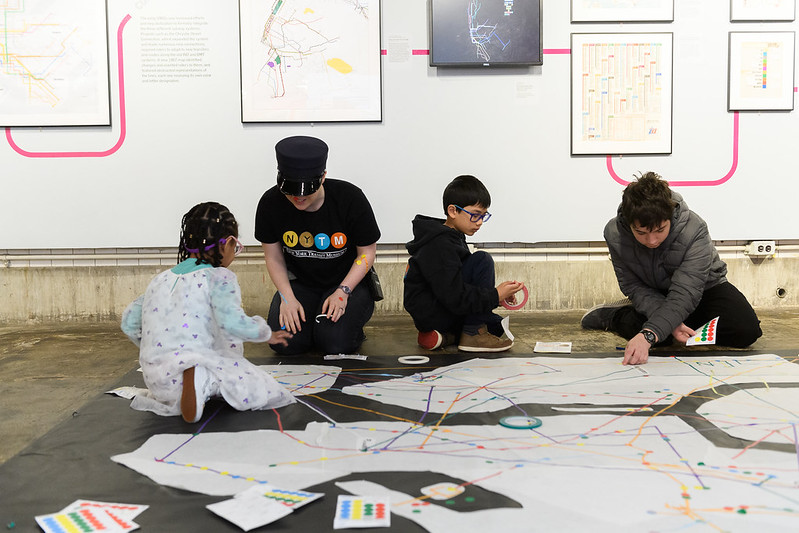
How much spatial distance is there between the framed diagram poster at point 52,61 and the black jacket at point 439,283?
79.2 inches

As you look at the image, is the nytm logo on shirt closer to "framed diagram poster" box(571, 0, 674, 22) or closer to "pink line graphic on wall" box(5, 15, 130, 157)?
"pink line graphic on wall" box(5, 15, 130, 157)

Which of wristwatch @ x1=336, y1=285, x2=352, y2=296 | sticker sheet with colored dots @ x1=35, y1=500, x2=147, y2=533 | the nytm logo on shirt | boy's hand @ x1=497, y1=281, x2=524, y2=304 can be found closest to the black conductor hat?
the nytm logo on shirt

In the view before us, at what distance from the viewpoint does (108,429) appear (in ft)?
6.91

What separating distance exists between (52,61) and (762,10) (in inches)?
155

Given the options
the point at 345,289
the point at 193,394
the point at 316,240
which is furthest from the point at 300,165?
the point at 193,394

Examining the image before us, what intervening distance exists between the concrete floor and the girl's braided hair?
27.3 inches

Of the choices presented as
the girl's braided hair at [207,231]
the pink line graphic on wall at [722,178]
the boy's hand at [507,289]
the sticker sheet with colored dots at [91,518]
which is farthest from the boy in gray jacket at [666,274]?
the sticker sheet with colored dots at [91,518]

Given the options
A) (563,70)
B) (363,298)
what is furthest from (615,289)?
(363,298)

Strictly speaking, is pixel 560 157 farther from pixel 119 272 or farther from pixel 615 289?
pixel 119 272

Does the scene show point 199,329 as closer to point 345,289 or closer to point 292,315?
point 292,315

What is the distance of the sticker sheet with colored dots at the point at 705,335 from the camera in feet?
9.82

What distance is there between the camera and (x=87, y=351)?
331cm

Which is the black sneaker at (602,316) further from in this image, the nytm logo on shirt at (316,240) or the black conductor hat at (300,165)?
the black conductor hat at (300,165)

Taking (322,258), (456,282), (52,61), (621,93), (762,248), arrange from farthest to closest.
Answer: (762,248) → (621,93) → (52,61) → (322,258) → (456,282)
